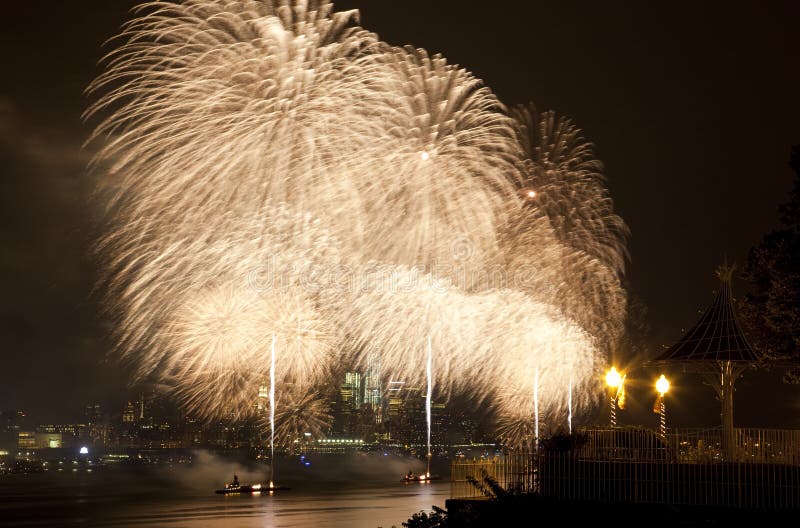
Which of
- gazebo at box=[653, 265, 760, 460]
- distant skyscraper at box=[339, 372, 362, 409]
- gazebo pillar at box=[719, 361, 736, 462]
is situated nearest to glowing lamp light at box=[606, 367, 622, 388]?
gazebo at box=[653, 265, 760, 460]

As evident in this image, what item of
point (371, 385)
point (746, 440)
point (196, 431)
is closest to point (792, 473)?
point (746, 440)

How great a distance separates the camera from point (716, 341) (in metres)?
27.2

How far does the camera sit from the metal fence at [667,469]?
22141 mm

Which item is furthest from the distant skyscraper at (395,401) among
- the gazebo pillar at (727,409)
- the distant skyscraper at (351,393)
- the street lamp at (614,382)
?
the gazebo pillar at (727,409)

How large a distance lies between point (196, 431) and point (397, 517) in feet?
515

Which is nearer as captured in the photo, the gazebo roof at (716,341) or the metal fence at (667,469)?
the metal fence at (667,469)

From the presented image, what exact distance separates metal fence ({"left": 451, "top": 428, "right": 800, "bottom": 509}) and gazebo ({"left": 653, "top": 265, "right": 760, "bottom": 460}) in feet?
9.72

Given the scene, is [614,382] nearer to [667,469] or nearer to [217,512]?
[667,469]

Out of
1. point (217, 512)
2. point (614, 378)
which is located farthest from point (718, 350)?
point (217, 512)

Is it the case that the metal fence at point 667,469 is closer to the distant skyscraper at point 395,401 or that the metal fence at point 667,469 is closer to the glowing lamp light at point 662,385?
the glowing lamp light at point 662,385

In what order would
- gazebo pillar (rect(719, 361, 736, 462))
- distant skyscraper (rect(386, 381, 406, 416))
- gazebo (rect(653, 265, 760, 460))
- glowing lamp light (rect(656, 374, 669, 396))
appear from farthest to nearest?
distant skyscraper (rect(386, 381, 406, 416)) < glowing lamp light (rect(656, 374, 669, 396)) < gazebo (rect(653, 265, 760, 460)) < gazebo pillar (rect(719, 361, 736, 462))

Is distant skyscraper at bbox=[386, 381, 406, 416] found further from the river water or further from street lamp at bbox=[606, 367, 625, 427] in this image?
street lamp at bbox=[606, 367, 625, 427]

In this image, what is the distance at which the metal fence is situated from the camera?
22.1m

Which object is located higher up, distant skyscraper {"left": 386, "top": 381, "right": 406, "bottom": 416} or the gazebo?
the gazebo
